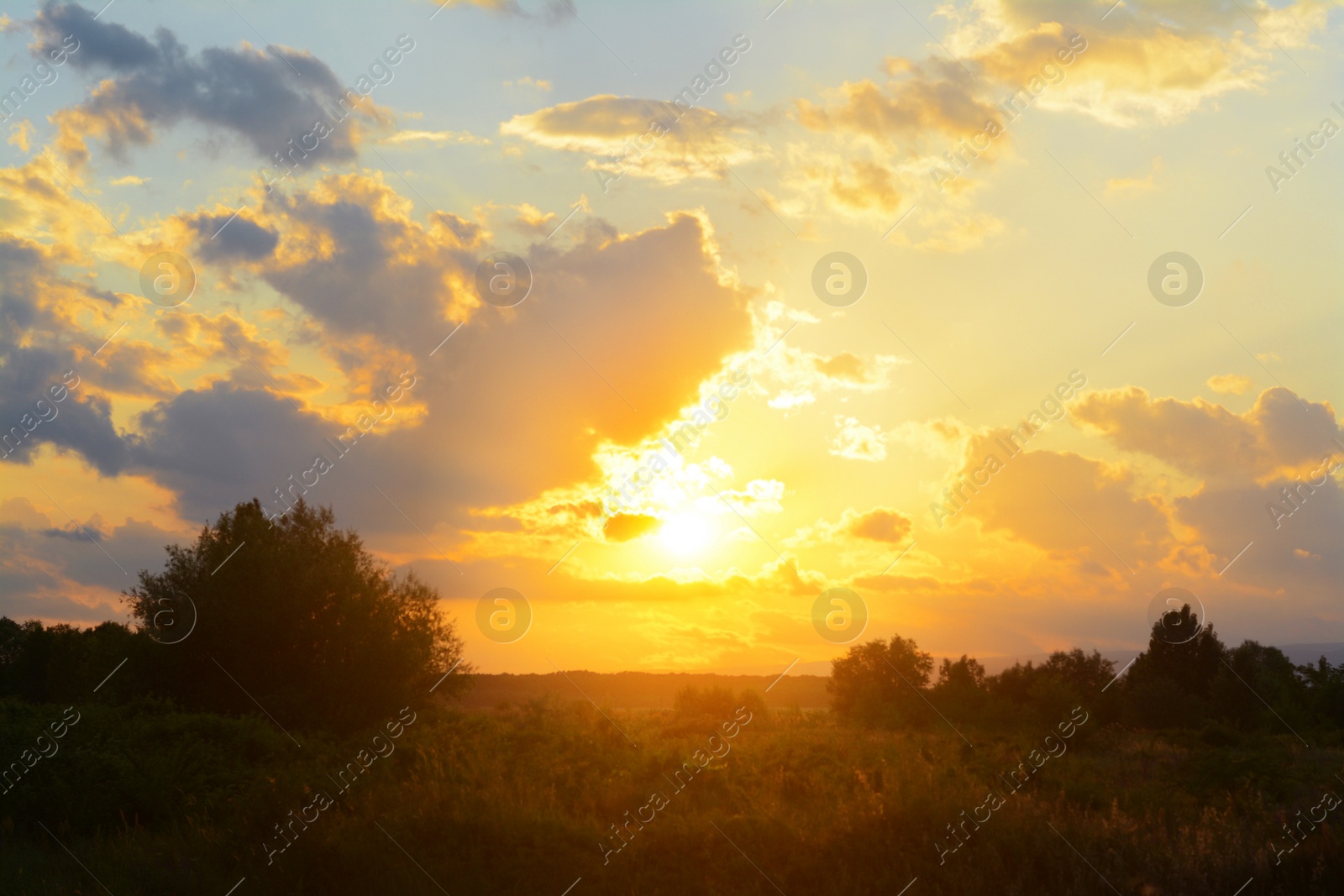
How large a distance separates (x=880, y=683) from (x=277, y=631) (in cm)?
4286

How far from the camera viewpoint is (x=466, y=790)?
12.0 meters

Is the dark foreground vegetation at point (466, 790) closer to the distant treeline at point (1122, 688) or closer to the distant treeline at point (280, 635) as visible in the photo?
the distant treeline at point (280, 635)

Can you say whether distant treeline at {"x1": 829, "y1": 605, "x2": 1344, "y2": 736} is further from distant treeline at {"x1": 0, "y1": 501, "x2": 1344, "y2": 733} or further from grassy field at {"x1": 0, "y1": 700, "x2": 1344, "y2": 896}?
grassy field at {"x1": 0, "y1": 700, "x2": 1344, "y2": 896}

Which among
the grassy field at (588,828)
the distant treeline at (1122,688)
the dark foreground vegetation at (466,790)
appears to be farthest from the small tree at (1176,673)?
the grassy field at (588,828)

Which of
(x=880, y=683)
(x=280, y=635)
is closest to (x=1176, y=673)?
(x=880, y=683)

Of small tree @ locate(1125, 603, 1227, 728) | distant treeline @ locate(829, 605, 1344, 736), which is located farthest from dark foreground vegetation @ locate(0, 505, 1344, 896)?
small tree @ locate(1125, 603, 1227, 728)

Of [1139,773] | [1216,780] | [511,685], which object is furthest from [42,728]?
[511,685]

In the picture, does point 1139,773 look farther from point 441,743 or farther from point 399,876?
point 399,876

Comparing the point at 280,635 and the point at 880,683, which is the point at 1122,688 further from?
the point at 280,635

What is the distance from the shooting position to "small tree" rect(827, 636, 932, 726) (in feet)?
179

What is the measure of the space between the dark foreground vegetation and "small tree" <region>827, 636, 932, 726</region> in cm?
1724

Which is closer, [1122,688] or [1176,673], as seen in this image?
[1122,688]

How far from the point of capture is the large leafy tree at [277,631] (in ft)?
96.0

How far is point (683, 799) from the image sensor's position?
1380 cm
